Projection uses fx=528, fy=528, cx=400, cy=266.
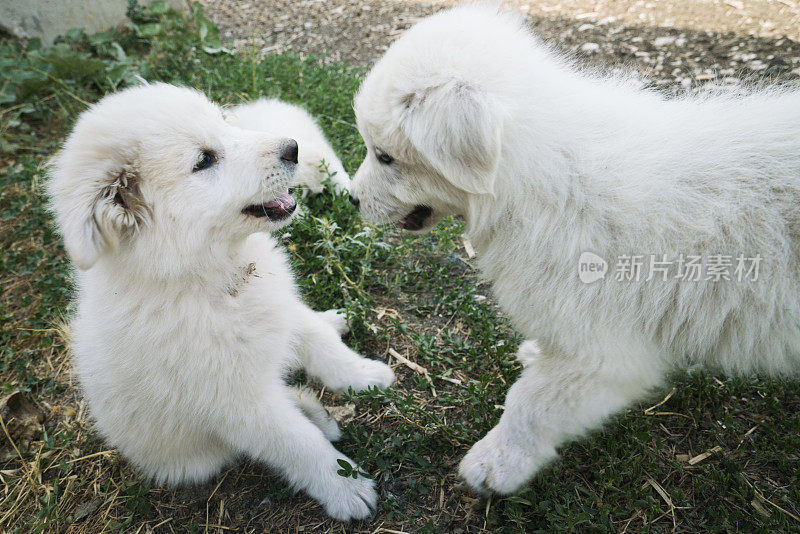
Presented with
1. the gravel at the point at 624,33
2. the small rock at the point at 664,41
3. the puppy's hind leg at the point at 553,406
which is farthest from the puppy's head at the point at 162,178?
the small rock at the point at 664,41

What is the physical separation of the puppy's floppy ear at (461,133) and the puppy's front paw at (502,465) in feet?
3.86

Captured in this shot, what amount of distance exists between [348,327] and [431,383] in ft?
2.15

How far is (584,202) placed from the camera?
6.89 ft

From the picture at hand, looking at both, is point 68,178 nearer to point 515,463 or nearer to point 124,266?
point 124,266

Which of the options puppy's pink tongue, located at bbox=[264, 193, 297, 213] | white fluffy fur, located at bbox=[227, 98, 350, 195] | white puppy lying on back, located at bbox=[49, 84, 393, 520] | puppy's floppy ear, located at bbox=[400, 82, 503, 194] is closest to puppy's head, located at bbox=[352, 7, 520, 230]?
puppy's floppy ear, located at bbox=[400, 82, 503, 194]

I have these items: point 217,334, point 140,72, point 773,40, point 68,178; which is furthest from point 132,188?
point 773,40

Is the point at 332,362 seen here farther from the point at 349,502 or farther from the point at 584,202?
the point at 584,202

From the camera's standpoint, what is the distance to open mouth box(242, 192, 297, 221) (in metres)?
2.39

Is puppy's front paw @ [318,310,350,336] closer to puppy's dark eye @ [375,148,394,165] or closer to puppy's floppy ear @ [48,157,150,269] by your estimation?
puppy's dark eye @ [375,148,394,165]

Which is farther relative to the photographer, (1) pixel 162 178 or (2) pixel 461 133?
(1) pixel 162 178

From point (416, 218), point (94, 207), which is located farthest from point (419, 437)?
point (94, 207)

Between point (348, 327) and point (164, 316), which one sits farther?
point (348, 327)

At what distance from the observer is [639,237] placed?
6.66 feet

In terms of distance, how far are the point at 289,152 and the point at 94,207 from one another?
0.84m
